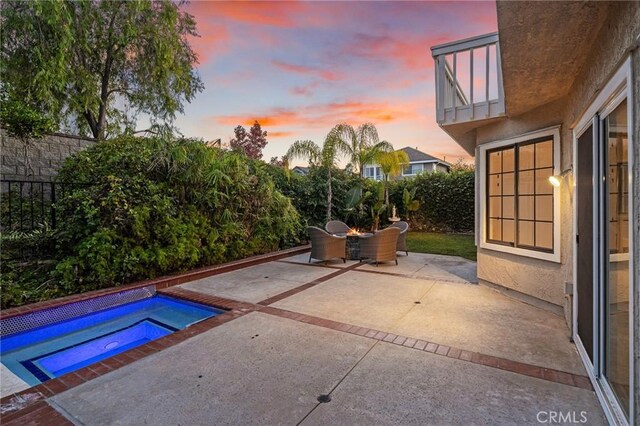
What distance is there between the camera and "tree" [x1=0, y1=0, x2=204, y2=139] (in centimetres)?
896

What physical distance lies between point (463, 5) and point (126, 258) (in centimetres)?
755

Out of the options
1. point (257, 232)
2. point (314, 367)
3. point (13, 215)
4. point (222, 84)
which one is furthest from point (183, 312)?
point (222, 84)

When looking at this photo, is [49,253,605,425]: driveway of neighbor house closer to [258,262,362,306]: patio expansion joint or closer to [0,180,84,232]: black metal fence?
[258,262,362,306]: patio expansion joint

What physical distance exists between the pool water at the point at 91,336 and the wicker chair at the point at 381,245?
4098mm

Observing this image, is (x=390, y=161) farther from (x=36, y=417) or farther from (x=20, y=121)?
(x=36, y=417)

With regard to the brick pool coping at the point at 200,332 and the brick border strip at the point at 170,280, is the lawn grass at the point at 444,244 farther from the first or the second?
the brick pool coping at the point at 200,332

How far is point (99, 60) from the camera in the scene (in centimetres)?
1142

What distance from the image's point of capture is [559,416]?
2.37m

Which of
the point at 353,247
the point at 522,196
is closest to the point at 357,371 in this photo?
the point at 522,196

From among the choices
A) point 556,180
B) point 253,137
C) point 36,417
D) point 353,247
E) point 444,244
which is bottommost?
point 36,417

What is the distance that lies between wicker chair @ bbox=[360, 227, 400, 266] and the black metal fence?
21.4 ft

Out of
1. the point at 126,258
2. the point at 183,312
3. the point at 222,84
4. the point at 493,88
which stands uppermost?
the point at 222,84

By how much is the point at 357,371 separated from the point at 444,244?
9342 millimetres

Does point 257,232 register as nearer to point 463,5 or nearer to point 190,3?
point 463,5
